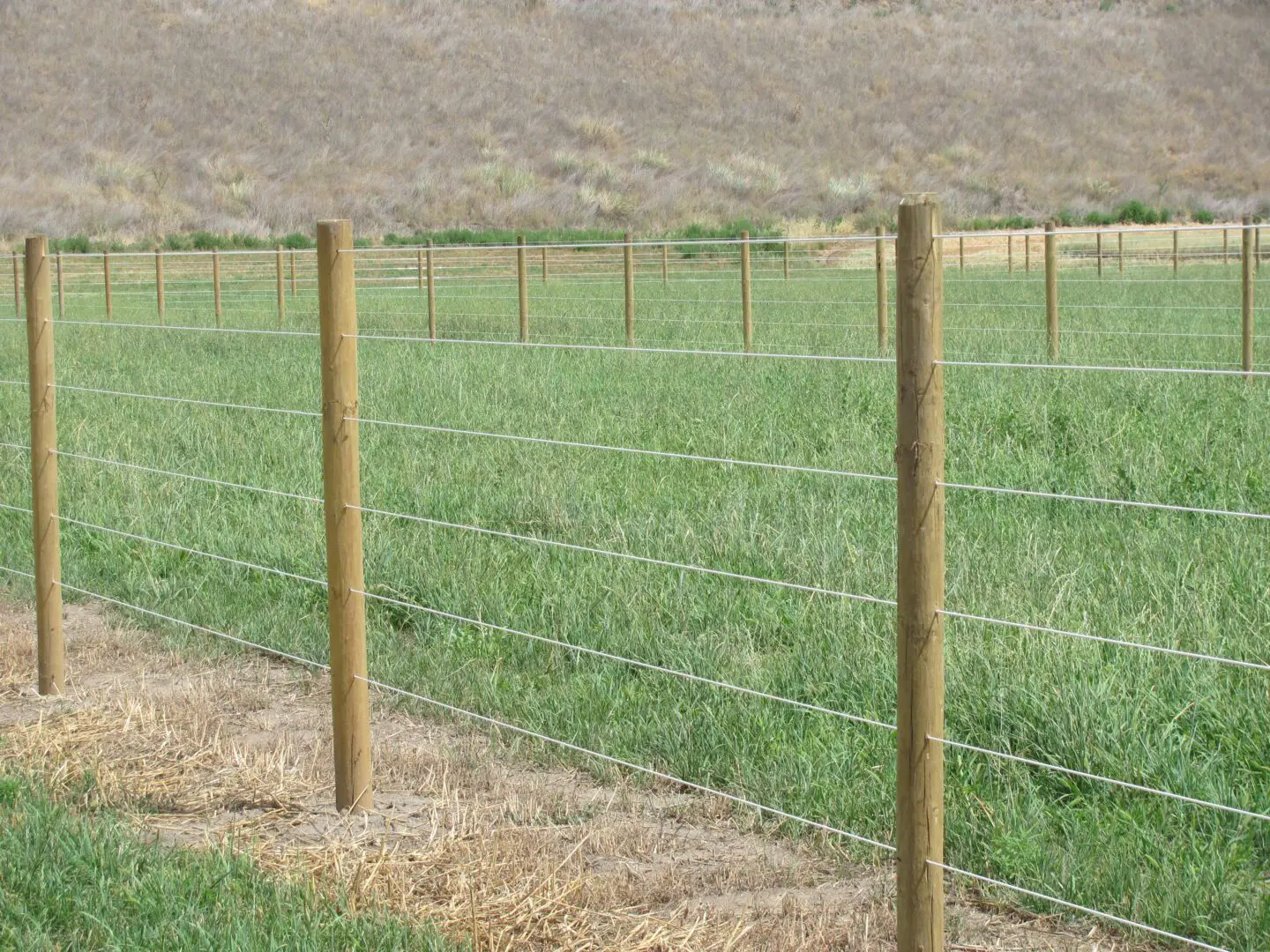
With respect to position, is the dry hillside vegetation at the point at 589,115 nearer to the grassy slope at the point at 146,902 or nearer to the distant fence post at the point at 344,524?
the distant fence post at the point at 344,524

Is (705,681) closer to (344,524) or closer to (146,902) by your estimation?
(344,524)

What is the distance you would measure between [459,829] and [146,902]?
0.87 metres

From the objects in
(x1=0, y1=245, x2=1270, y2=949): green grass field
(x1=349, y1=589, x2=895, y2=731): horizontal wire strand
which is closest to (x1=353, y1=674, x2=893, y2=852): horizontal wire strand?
(x1=0, y1=245, x2=1270, y2=949): green grass field

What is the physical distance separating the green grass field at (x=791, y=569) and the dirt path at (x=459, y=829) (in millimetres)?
209

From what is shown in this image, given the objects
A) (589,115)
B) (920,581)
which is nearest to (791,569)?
(920,581)

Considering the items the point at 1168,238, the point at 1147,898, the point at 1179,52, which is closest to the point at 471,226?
the point at 1168,238

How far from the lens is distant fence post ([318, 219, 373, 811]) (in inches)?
171

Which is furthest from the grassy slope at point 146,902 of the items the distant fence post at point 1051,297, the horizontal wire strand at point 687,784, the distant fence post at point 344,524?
the distant fence post at point 1051,297

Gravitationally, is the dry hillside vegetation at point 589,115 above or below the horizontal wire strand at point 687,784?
above

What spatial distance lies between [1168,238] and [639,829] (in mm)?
32939

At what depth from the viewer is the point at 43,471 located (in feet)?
18.7

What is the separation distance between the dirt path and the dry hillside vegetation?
34104 millimetres

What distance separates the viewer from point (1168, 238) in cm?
3431

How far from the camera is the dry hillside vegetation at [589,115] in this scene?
42688 mm
